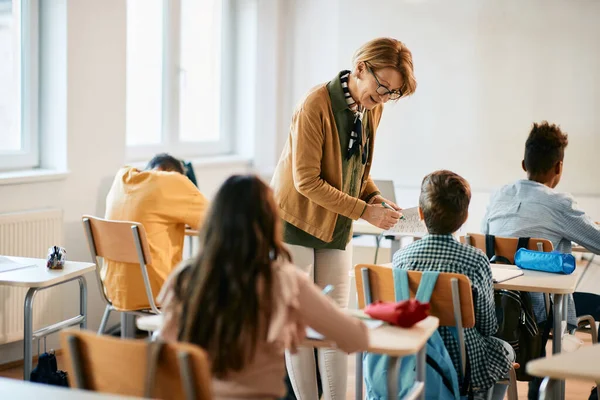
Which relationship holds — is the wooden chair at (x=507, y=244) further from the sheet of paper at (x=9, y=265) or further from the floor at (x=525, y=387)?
the sheet of paper at (x=9, y=265)

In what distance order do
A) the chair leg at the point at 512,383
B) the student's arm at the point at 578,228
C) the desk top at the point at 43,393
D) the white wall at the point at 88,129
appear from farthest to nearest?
the white wall at the point at 88,129 < the student's arm at the point at 578,228 < the chair leg at the point at 512,383 < the desk top at the point at 43,393

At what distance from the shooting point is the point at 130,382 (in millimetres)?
1688

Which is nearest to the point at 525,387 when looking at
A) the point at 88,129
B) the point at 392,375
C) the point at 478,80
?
the point at 392,375

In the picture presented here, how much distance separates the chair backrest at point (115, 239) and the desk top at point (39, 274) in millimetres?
209

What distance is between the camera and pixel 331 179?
3.08 meters

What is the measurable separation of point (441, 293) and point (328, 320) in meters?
0.75

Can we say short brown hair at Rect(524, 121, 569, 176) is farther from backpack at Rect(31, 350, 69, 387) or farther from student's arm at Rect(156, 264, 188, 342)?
student's arm at Rect(156, 264, 188, 342)

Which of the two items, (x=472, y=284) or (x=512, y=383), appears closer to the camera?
(x=472, y=284)

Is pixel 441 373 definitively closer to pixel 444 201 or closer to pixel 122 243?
pixel 444 201

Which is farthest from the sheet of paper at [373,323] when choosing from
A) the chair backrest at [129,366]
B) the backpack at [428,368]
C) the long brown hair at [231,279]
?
the chair backrest at [129,366]

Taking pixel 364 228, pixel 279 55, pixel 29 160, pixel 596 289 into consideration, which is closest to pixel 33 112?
pixel 29 160

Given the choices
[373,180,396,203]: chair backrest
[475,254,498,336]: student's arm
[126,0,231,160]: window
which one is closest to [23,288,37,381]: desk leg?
[475,254,498,336]: student's arm

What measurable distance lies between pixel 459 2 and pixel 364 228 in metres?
2.11

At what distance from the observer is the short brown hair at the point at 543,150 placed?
3598 millimetres
